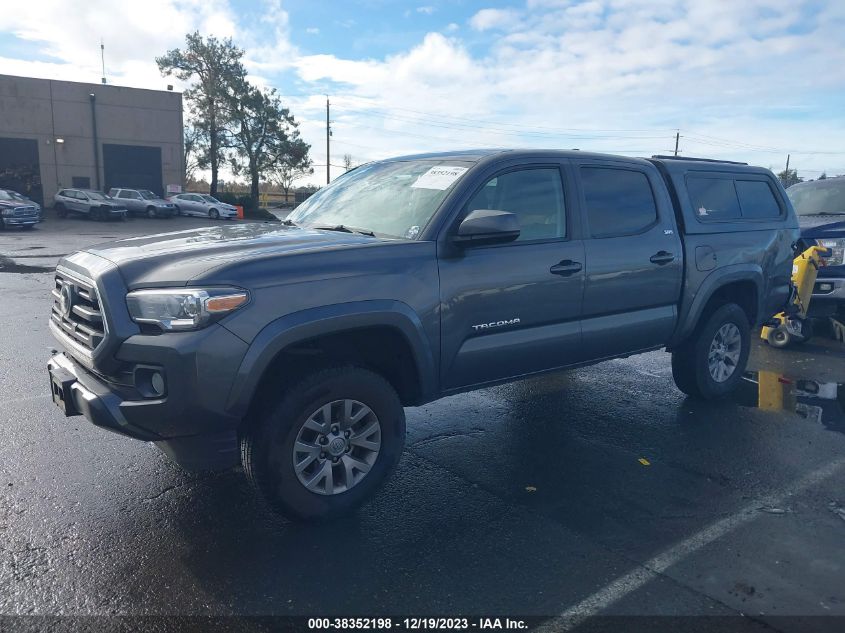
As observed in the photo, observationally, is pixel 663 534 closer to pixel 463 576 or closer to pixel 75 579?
pixel 463 576

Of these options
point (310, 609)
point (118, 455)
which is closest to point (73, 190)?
point (118, 455)

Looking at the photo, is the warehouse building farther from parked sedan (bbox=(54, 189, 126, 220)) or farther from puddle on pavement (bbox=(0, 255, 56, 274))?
puddle on pavement (bbox=(0, 255, 56, 274))

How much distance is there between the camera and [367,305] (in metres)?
3.49

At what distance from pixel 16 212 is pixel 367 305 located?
26372mm

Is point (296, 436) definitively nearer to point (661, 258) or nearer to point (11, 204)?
point (661, 258)

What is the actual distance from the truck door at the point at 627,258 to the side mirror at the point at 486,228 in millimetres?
1001

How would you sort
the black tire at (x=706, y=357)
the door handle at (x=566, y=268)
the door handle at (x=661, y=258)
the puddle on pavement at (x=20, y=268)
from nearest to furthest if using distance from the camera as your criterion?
the door handle at (x=566, y=268)
the door handle at (x=661, y=258)
the black tire at (x=706, y=357)
the puddle on pavement at (x=20, y=268)

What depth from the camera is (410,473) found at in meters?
4.29

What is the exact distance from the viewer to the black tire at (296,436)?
3320mm

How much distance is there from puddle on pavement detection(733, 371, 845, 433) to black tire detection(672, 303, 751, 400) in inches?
9.9

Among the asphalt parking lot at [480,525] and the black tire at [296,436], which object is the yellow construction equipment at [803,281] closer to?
the asphalt parking lot at [480,525]

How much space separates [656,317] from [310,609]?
343cm

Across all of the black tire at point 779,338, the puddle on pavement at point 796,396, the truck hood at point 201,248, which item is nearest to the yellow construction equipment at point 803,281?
the black tire at point 779,338

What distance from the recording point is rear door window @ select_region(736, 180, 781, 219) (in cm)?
597
